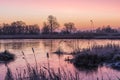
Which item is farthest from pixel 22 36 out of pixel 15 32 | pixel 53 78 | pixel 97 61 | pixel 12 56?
pixel 53 78

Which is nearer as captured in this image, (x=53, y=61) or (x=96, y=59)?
(x=96, y=59)

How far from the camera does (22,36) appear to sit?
98.0 meters

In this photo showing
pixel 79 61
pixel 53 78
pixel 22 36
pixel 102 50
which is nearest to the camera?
pixel 53 78

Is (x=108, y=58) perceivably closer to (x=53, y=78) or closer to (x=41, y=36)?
(x=53, y=78)

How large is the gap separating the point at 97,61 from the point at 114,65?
2370 mm

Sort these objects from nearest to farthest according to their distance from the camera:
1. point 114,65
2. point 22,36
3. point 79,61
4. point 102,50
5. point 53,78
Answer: point 53,78
point 114,65
point 79,61
point 102,50
point 22,36

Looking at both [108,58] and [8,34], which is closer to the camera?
[108,58]

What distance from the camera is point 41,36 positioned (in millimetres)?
99188

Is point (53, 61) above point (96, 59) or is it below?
below

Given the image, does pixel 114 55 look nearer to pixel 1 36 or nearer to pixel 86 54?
pixel 86 54

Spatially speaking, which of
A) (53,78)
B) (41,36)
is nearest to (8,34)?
(41,36)

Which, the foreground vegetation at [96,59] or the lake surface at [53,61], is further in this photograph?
the foreground vegetation at [96,59]

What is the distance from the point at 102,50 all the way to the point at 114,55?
260 centimetres

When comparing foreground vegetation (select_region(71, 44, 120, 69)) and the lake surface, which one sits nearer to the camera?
the lake surface
